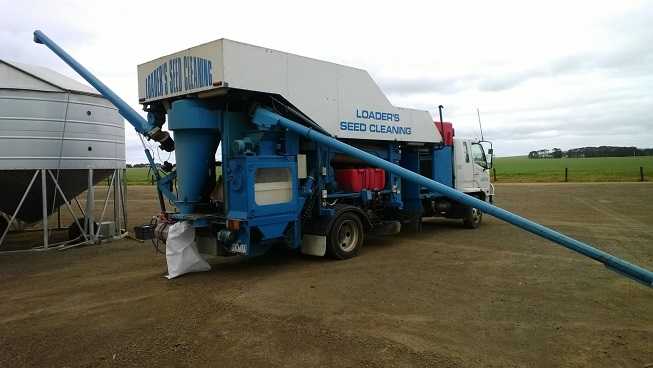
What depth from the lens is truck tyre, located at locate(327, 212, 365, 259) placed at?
27.6 feet

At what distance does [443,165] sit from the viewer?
12.4 meters

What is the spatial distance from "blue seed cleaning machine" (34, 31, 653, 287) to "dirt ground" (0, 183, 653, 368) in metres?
0.73

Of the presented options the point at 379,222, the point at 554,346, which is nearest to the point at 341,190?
the point at 379,222

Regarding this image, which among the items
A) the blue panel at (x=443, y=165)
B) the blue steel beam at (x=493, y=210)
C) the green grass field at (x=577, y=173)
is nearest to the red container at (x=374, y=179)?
the blue panel at (x=443, y=165)

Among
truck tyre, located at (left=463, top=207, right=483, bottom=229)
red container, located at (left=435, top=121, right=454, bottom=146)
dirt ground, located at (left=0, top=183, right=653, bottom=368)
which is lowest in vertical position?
dirt ground, located at (left=0, top=183, right=653, bottom=368)

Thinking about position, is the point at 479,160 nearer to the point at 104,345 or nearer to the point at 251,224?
the point at 251,224

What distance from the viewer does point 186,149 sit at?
765cm

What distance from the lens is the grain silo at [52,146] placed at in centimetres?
1003

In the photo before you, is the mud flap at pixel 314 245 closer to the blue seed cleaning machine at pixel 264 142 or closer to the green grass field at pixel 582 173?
the blue seed cleaning machine at pixel 264 142

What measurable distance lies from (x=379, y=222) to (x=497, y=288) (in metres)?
3.98

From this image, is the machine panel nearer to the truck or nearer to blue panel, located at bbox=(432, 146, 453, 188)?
the truck

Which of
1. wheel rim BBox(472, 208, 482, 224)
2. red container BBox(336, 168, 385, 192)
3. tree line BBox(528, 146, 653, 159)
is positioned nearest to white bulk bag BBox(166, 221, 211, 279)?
red container BBox(336, 168, 385, 192)

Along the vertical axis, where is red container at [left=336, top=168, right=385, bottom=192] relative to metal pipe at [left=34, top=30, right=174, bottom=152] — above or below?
below

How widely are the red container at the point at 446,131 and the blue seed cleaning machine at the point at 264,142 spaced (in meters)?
2.87
